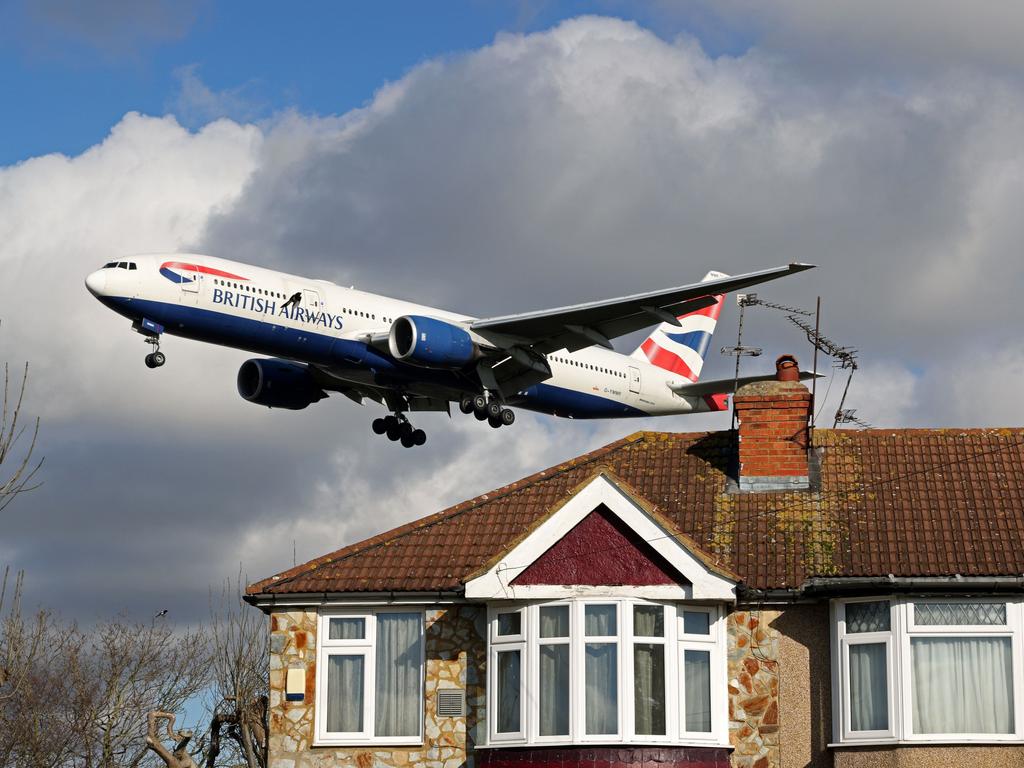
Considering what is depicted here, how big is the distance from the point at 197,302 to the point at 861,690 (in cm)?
2217

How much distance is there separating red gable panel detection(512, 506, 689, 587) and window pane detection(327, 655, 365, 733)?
2.82 m

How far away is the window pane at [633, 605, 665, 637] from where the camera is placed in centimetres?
2108

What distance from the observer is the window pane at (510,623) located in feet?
70.8

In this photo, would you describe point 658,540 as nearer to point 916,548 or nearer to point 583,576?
point 583,576

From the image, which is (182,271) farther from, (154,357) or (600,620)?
(600,620)

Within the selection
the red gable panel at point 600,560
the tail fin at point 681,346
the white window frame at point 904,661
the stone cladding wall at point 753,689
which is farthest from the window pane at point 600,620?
the tail fin at point 681,346

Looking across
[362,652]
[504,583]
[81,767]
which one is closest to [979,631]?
[504,583]

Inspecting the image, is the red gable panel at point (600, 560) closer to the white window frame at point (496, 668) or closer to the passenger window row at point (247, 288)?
the white window frame at point (496, 668)

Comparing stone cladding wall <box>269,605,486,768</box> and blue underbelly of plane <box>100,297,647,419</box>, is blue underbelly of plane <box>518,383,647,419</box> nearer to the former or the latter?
blue underbelly of plane <box>100,297,647,419</box>

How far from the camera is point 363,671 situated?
22.2m

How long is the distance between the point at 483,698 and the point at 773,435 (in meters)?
6.30

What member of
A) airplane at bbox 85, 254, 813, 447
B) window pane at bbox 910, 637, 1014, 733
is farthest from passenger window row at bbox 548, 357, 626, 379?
window pane at bbox 910, 637, 1014, 733

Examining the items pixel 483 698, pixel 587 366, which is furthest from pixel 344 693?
pixel 587 366

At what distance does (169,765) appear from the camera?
24547mm
